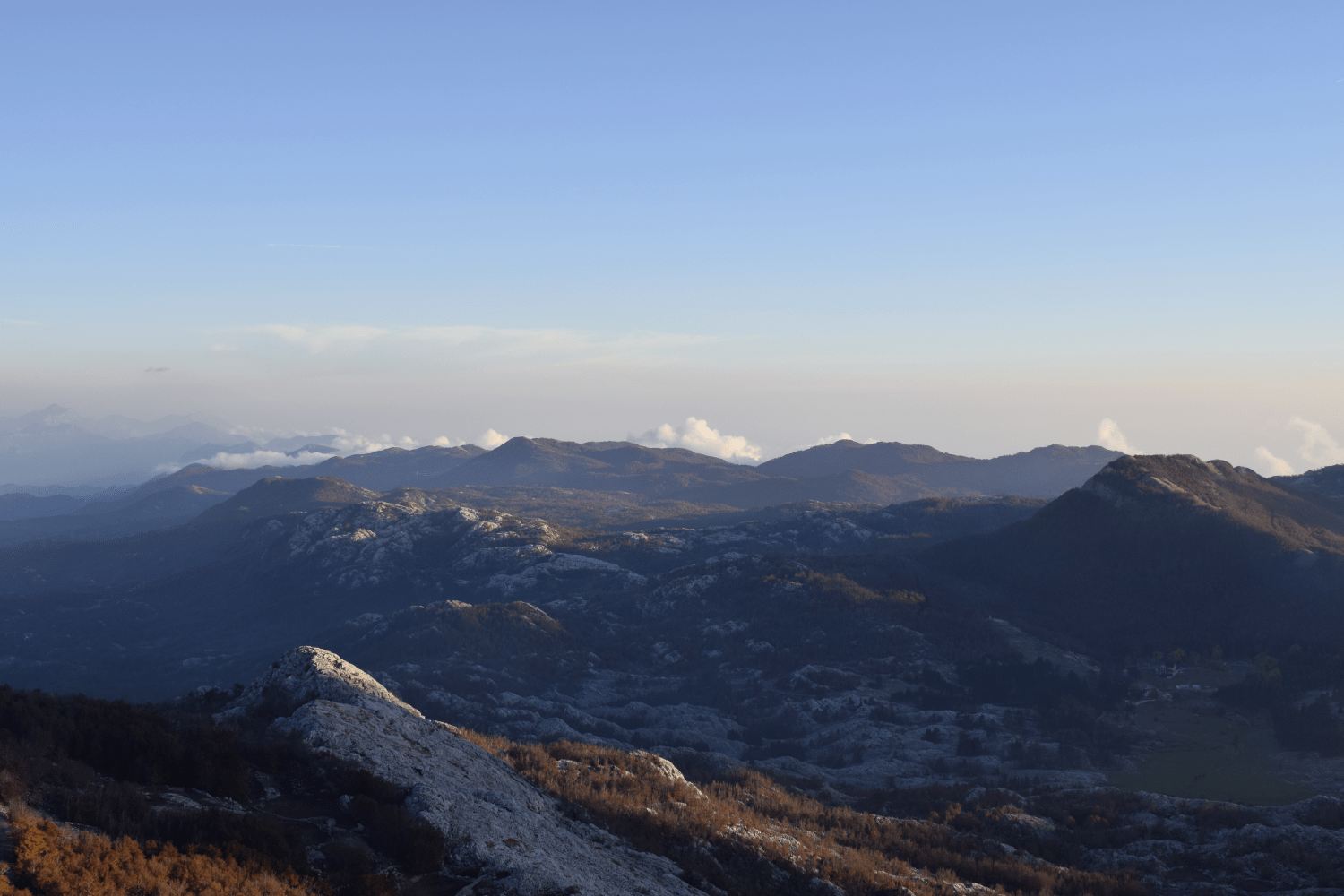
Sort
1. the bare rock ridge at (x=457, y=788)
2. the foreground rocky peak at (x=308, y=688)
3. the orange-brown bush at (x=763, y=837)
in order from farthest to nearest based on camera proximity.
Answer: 1. the foreground rocky peak at (x=308, y=688)
2. the orange-brown bush at (x=763, y=837)
3. the bare rock ridge at (x=457, y=788)

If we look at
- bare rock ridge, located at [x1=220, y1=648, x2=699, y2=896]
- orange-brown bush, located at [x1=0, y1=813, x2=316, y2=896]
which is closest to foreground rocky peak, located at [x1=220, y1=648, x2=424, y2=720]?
bare rock ridge, located at [x1=220, y1=648, x2=699, y2=896]

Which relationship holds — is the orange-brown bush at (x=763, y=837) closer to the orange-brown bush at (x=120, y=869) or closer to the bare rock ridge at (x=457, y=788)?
the bare rock ridge at (x=457, y=788)

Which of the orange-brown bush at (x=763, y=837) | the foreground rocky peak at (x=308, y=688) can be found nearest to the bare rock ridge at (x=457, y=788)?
the foreground rocky peak at (x=308, y=688)

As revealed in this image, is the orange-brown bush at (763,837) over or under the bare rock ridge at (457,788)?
under

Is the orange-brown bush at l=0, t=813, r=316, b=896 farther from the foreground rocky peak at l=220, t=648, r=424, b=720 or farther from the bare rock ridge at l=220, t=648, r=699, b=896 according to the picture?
the foreground rocky peak at l=220, t=648, r=424, b=720

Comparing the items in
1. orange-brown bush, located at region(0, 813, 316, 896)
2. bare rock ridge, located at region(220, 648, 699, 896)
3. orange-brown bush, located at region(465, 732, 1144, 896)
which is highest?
orange-brown bush, located at region(0, 813, 316, 896)

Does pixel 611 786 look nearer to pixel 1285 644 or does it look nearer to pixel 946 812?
pixel 946 812

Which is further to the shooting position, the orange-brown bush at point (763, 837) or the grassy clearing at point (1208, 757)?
the grassy clearing at point (1208, 757)

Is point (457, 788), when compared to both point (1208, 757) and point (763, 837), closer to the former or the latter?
point (763, 837)
